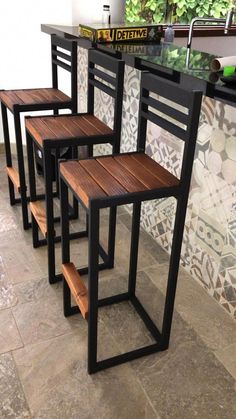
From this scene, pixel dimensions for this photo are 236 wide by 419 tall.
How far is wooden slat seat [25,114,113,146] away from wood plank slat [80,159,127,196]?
0.99 feet

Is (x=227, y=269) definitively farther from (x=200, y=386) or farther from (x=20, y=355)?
(x=20, y=355)

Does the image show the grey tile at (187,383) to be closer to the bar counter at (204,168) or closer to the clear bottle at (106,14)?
the bar counter at (204,168)

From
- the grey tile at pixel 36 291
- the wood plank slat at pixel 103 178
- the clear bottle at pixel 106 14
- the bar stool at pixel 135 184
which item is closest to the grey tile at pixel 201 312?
the bar stool at pixel 135 184

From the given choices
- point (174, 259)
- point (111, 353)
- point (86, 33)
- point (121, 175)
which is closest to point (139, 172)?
point (121, 175)

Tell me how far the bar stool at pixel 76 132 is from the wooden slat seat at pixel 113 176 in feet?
0.86

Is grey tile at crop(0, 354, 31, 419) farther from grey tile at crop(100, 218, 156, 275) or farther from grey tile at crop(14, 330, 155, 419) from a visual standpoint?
grey tile at crop(100, 218, 156, 275)

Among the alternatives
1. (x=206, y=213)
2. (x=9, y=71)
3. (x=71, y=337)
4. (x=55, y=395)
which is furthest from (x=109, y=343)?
(x=9, y=71)

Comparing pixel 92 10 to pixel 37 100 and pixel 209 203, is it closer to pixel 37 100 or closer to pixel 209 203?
pixel 37 100

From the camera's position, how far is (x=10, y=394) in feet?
4.84

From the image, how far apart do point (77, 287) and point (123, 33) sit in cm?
138

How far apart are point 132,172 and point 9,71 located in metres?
2.20

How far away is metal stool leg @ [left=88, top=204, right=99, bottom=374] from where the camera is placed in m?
1.26

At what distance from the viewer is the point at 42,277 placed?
2066mm

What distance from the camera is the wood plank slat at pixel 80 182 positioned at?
1287 millimetres
